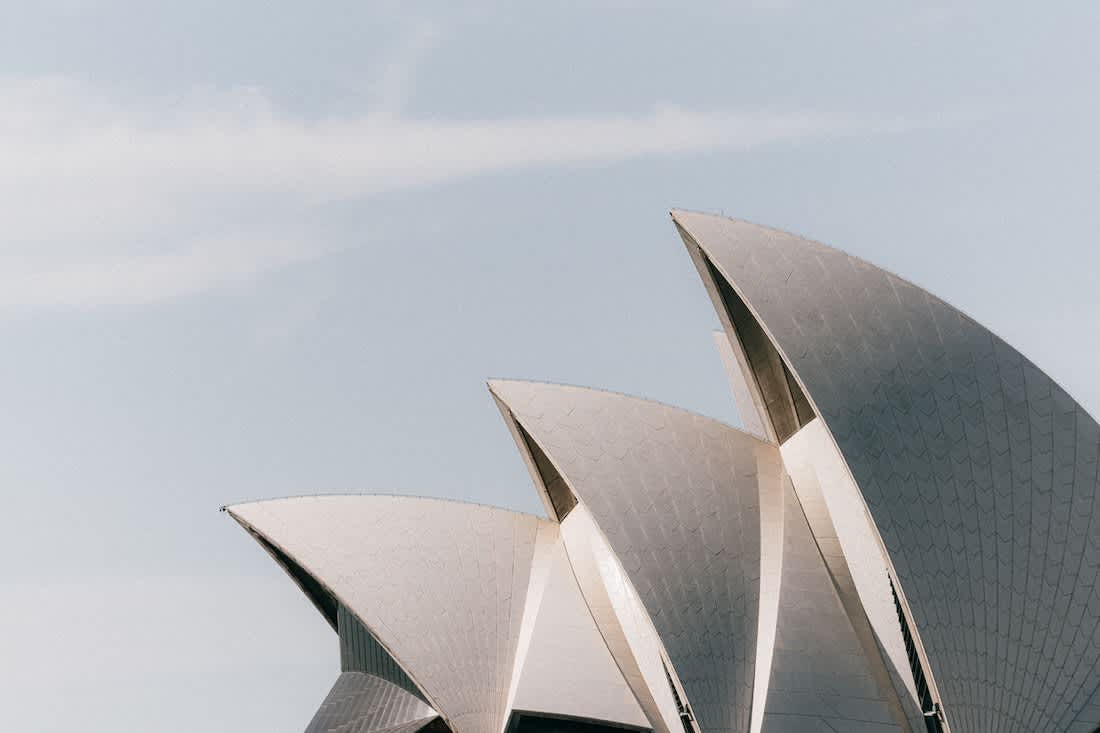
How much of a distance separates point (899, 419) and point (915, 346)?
203cm

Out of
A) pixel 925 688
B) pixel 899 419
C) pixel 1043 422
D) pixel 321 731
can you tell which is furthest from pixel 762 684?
pixel 321 731

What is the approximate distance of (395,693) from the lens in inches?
1610

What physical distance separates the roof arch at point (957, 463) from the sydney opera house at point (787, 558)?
6cm

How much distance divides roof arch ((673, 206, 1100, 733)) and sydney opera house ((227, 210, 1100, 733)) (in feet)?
0.18

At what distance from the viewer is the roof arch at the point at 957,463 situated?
3412cm

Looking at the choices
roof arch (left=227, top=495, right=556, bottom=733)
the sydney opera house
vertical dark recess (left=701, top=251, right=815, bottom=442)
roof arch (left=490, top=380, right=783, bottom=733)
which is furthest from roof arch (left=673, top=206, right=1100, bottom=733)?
roof arch (left=227, top=495, right=556, bottom=733)

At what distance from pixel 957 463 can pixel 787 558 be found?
15.1ft

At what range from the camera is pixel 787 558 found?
37.1 m

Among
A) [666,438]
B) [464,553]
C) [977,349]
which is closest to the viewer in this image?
[977,349]

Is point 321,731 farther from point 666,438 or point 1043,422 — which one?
point 1043,422

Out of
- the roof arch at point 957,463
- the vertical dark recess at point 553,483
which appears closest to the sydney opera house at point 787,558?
the roof arch at point 957,463

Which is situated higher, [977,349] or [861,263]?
[861,263]

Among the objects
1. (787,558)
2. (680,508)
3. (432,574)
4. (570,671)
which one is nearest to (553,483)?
(432,574)

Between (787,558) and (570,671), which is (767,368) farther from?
(570,671)
